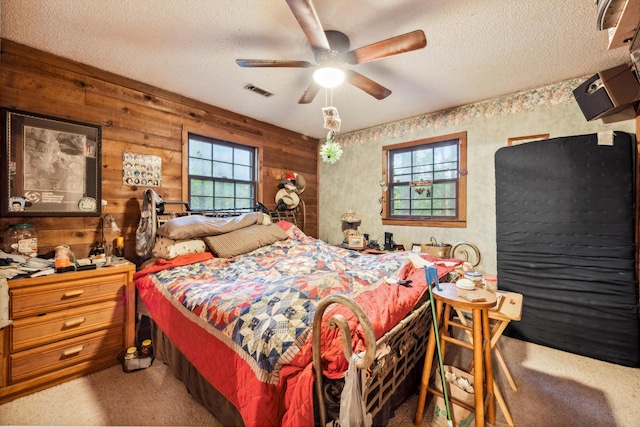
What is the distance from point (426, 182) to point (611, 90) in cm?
184

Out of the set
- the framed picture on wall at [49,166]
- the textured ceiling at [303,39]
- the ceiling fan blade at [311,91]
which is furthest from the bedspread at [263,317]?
the textured ceiling at [303,39]

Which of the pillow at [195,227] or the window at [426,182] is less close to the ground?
the window at [426,182]

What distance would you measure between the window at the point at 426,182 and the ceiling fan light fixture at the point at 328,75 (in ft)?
6.91

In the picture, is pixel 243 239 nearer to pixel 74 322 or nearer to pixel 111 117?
pixel 74 322

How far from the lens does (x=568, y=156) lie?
94.7 inches

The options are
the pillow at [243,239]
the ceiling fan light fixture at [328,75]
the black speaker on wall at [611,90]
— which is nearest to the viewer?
the ceiling fan light fixture at [328,75]

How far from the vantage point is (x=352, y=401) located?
0.89m

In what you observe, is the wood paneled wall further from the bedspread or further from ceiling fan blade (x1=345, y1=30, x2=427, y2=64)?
ceiling fan blade (x1=345, y1=30, x2=427, y2=64)

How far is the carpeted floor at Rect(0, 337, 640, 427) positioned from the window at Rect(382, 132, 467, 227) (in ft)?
5.72

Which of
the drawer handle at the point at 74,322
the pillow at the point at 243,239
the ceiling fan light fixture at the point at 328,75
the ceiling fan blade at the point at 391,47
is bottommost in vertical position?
the drawer handle at the point at 74,322

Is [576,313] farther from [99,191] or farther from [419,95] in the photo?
[99,191]

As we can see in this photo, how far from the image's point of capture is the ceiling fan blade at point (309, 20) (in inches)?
52.1

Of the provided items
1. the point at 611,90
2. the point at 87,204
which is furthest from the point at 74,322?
the point at 611,90

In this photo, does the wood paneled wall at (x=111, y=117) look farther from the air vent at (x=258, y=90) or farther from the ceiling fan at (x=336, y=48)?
the ceiling fan at (x=336, y=48)
